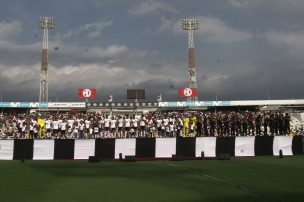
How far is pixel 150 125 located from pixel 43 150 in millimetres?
14118

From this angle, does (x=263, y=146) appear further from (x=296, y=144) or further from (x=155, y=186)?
(x=155, y=186)

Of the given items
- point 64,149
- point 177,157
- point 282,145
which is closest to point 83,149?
point 64,149

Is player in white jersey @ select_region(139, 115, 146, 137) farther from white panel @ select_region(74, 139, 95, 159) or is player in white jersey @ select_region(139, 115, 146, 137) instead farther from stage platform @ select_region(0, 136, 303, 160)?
white panel @ select_region(74, 139, 95, 159)

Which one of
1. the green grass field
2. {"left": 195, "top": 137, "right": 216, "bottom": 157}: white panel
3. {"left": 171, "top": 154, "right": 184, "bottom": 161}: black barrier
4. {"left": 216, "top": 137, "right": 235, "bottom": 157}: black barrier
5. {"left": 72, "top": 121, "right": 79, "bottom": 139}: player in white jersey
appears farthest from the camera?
{"left": 72, "top": 121, "right": 79, "bottom": 139}: player in white jersey

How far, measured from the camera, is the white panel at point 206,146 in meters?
21.5

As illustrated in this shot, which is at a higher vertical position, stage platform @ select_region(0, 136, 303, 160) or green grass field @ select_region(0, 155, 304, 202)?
stage platform @ select_region(0, 136, 303, 160)

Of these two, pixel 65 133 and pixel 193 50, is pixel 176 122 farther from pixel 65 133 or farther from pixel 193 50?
pixel 193 50

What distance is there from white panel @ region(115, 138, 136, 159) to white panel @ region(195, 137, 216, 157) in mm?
3178

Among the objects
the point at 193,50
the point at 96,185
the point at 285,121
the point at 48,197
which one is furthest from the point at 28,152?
the point at 193,50

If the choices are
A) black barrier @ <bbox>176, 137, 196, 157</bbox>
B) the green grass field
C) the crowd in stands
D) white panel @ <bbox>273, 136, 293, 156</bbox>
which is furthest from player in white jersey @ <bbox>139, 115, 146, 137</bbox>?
the green grass field

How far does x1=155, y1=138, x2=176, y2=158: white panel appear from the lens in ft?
69.7

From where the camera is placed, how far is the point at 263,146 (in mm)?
22375

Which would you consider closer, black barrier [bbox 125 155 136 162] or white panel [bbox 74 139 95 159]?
black barrier [bbox 125 155 136 162]

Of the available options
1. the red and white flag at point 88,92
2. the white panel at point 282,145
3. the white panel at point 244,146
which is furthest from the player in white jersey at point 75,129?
the red and white flag at point 88,92
